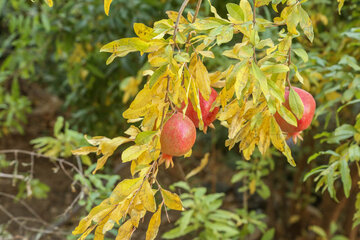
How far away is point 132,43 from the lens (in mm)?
556

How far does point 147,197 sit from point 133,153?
0.06 m

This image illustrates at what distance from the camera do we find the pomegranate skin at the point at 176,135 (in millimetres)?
575

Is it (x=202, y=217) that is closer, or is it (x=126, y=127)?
Answer: (x=202, y=217)

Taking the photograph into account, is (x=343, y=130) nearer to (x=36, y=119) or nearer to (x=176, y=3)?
(x=176, y=3)

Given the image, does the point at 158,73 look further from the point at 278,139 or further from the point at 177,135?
the point at 278,139

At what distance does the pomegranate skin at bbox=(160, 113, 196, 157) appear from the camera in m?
0.57

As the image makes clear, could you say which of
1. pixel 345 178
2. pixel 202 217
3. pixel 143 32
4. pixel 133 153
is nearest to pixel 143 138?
pixel 133 153

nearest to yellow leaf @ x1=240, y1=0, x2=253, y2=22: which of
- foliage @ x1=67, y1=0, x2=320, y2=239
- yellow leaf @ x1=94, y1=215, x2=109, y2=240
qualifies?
foliage @ x1=67, y1=0, x2=320, y2=239

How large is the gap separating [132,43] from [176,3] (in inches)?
38.1

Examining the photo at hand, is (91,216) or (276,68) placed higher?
(276,68)

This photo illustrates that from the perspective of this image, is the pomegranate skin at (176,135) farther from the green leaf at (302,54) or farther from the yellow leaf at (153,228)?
Result: the green leaf at (302,54)

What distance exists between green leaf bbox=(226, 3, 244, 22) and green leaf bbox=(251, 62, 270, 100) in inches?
2.6

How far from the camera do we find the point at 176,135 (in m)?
0.57

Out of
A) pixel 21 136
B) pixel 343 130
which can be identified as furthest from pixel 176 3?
pixel 21 136
